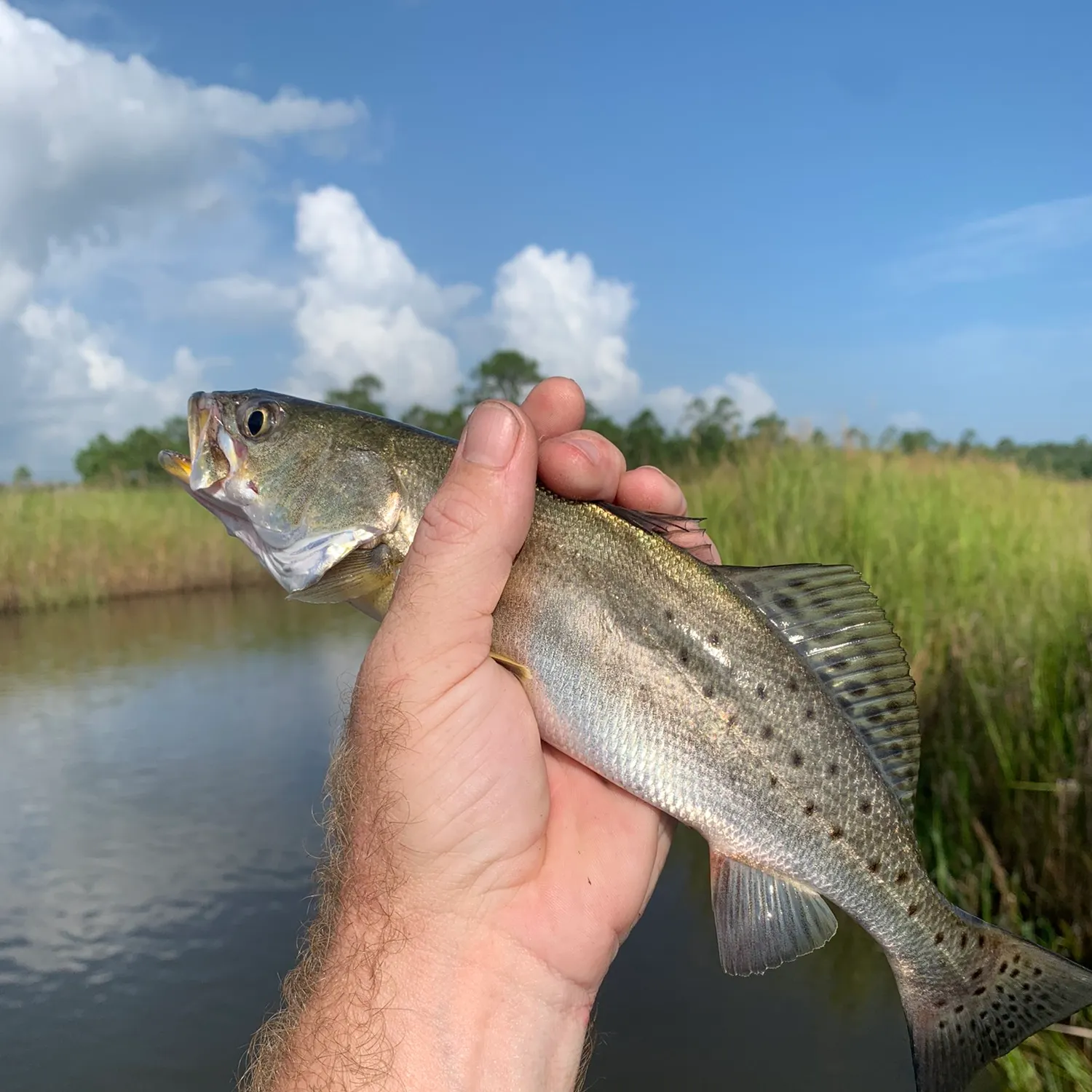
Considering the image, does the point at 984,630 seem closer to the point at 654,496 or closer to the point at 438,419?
the point at 654,496

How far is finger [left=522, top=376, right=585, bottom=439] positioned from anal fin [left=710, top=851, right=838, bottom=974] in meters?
1.41

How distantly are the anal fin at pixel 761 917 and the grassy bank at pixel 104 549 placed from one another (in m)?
18.9

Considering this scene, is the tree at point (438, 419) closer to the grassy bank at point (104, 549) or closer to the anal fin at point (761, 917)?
the grassy bank at point (104, 549)

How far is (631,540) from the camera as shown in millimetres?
2498

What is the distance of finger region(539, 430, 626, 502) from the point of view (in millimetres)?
2555

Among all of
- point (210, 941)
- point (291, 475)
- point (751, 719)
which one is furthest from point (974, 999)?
point (210, 941)

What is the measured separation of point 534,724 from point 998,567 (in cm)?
578

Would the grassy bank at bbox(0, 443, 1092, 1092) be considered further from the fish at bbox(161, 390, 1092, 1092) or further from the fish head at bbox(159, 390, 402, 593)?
the fish head at bbox(159, 390, 402, 593)

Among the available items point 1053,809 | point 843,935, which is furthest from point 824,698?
point 843,935

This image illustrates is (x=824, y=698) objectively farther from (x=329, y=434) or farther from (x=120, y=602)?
(x=120, y=602)

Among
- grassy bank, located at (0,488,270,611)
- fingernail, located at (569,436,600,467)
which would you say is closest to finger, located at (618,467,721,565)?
fingernail, located at (569,436,600,467)

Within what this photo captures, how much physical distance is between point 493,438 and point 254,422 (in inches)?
32.3

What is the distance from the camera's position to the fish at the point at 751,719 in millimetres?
2340

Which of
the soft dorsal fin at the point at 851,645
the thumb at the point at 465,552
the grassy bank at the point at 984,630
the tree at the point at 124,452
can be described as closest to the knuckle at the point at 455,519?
the thumb at the point at 465,552
